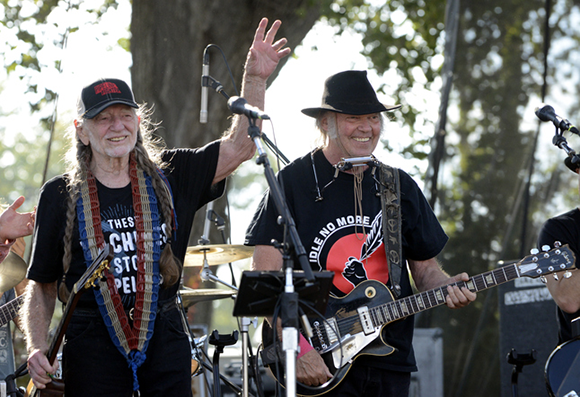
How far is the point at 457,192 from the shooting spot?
6.57 meters

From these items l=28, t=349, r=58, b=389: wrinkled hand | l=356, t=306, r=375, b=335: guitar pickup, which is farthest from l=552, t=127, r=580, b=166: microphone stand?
l=28, t=349, r=58, b=389: wrinkled hand

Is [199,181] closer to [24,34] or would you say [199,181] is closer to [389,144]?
[24,34]

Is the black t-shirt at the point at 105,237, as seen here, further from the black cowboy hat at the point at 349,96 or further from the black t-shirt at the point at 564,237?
the black t-shirt at the point at 564,237

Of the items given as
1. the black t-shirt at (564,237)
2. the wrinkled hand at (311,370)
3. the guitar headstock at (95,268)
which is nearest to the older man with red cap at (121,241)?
the guitar headstock at (95,268)

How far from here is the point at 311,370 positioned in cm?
320

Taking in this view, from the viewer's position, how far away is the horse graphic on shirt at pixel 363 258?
339 centimetres

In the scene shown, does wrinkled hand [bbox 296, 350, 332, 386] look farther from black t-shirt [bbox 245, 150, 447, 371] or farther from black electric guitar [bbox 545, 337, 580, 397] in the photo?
black electric guitar [bbox 545, 337, 580, 397]

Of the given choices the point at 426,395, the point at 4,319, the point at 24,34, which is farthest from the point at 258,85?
the point at 24,34

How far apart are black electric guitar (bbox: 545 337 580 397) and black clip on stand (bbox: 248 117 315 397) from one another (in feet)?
6.14

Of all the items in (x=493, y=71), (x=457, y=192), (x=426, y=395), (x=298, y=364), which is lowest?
(x=426, y=395)

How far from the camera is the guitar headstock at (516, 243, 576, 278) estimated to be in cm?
342

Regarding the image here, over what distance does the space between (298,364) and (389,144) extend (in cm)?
669

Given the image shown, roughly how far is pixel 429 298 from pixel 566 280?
3.30ft

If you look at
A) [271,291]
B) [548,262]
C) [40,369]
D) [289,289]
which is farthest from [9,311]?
[548,262]
